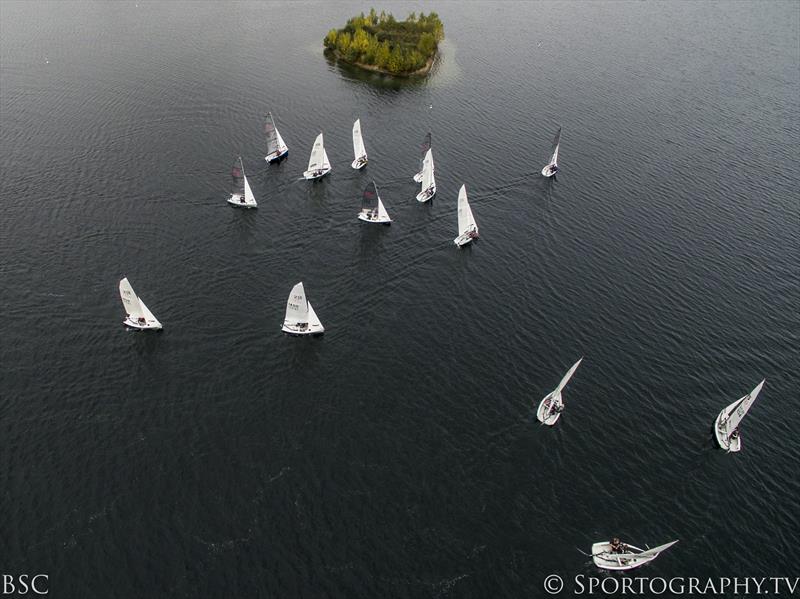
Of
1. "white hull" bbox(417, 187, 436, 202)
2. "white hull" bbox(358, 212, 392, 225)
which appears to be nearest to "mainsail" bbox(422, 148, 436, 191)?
"white hull" bbox(417, 187, 436, 202)

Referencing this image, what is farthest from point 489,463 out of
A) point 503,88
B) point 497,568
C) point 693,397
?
point 503,88

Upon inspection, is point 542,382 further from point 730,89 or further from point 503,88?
point 730,89

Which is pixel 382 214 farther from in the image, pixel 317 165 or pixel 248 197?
pixel 248 197

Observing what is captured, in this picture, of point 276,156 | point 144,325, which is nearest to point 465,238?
point 276,156

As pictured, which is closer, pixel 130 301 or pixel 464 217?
pixel 130 301

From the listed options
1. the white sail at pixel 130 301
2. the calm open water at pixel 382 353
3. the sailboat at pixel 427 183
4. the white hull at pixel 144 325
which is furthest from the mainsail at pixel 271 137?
the white hull at pixel 144 325

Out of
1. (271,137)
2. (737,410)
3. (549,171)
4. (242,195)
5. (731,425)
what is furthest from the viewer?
(549,171)

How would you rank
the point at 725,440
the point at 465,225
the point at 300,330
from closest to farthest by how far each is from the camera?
the point at 725,440
the point at 300,330
the point at 465,225

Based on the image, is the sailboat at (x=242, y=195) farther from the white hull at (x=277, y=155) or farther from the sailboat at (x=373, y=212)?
the sailboat at (x=373, y=212)
